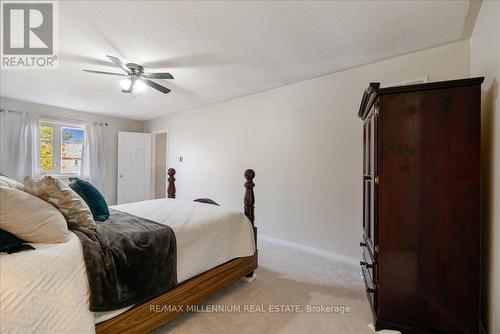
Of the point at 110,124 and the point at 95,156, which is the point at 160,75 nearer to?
the point at 95,156

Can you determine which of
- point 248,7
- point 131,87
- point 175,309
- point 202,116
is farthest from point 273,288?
point 202,116

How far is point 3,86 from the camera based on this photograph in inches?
136

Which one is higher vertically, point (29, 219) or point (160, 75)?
point (160, 75)

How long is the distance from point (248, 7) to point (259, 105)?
203 centimetres

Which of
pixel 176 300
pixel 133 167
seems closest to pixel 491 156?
pixel 176 300

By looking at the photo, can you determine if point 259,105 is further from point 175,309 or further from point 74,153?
point 74,153

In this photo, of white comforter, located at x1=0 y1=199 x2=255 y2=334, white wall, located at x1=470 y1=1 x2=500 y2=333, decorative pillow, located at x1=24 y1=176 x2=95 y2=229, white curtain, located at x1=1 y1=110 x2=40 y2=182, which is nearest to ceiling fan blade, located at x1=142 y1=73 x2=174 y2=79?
decorative pillow, located at x1=24 y1=176 x2=95 y2=229

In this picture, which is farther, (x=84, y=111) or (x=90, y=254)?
(x=84, y=111)

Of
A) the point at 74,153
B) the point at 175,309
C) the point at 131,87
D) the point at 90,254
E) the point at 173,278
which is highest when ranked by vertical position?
the point at 131,87

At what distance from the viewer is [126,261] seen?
1366mm

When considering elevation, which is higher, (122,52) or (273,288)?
(122,52)

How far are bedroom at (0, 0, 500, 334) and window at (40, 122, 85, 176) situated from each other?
1.23 meters

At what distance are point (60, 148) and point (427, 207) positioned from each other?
6.13m

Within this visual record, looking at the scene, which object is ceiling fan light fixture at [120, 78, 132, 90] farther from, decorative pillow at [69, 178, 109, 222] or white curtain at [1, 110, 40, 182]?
white curtain at [1, 110, 40, 182]
